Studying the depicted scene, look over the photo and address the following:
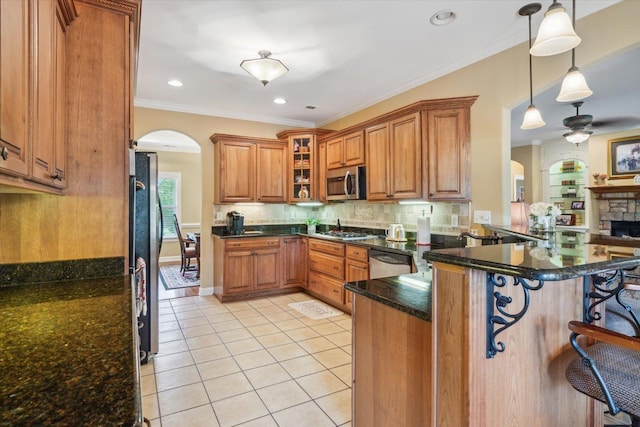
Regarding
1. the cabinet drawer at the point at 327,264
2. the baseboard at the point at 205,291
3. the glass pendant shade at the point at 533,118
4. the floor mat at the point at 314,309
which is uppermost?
the glass pendant shade at the point at 533,118

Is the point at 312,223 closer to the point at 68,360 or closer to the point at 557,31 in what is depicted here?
the point at 557,31

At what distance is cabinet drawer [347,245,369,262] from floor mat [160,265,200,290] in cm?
314

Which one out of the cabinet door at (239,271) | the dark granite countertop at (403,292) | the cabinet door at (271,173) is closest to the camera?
the dark granite countertop at (403,292)

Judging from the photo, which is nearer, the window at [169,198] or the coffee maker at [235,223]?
the coffee maker at [235,223]

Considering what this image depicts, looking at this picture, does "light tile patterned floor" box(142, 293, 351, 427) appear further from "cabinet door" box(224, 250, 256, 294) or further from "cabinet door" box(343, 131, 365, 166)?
"cabinet door" box(343, 131, 365, 166)

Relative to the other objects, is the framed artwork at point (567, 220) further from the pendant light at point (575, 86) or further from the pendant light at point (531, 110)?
the pendant light at point (575, 86)

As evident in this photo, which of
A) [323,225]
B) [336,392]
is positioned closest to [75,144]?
[336,392]

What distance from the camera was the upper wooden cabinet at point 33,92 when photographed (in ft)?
2.88

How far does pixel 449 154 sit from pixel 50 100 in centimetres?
304

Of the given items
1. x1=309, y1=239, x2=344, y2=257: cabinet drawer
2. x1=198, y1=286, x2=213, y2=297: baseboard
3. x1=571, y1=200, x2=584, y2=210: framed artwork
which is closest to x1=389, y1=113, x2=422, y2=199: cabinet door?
x1=309, y1=239, x2=344, y2=257: cabinet drawer

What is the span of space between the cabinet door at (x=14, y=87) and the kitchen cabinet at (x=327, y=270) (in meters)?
3.39

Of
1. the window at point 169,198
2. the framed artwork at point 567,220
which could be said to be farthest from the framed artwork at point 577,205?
the window at point 169,198

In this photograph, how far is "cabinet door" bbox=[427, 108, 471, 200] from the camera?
10.4ft

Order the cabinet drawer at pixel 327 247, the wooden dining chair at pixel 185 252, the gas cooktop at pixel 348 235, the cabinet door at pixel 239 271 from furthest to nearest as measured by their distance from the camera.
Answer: the wooden dining chair at pixel 185 252, the cabinet door at pixel 239 271, the gas cooktop at pixel 348 235, the cabinet drawer at pixel 327 247
